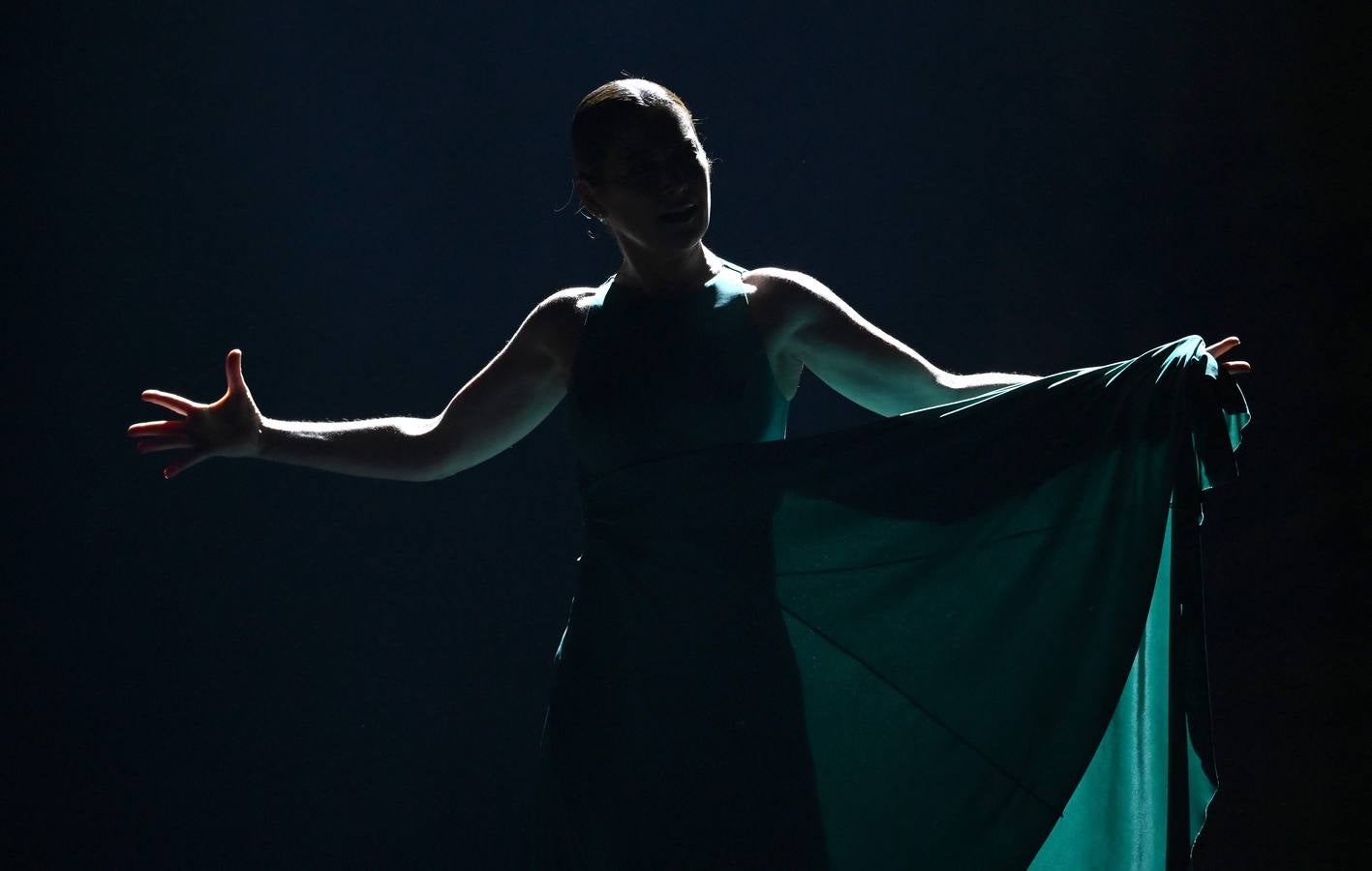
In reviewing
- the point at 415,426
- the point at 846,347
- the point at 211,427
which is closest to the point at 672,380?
the point at 846,347

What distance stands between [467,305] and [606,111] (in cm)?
101

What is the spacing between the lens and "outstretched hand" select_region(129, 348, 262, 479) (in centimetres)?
140

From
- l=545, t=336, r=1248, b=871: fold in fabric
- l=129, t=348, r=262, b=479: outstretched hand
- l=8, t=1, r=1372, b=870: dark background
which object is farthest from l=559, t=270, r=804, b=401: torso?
l=8, t=1, r=1372, b=870: dark background

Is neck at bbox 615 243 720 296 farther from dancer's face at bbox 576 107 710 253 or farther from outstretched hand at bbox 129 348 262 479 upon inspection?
outstretched hand at bbox 129 348 262 479

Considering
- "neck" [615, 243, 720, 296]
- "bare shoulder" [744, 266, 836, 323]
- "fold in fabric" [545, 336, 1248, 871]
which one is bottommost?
"fold in fabric" [545, 336, 1248, 871]

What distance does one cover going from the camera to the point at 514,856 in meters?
2.36

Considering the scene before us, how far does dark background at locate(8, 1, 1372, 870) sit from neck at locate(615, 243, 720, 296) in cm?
91

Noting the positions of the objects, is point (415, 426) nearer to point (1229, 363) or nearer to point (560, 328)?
point (560, 328)

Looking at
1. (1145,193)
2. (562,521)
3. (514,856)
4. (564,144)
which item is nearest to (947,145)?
(1145,193)

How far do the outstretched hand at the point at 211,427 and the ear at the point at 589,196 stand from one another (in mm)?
415

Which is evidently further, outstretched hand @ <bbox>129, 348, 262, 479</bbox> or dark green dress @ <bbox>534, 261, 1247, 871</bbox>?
outstretched hand @ <bbox>129, 348, 262, 479</bbox>

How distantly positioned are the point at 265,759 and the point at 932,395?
4.90ft

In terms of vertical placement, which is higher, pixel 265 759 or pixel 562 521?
pixel 562 521

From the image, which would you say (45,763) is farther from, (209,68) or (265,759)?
(209,68)
